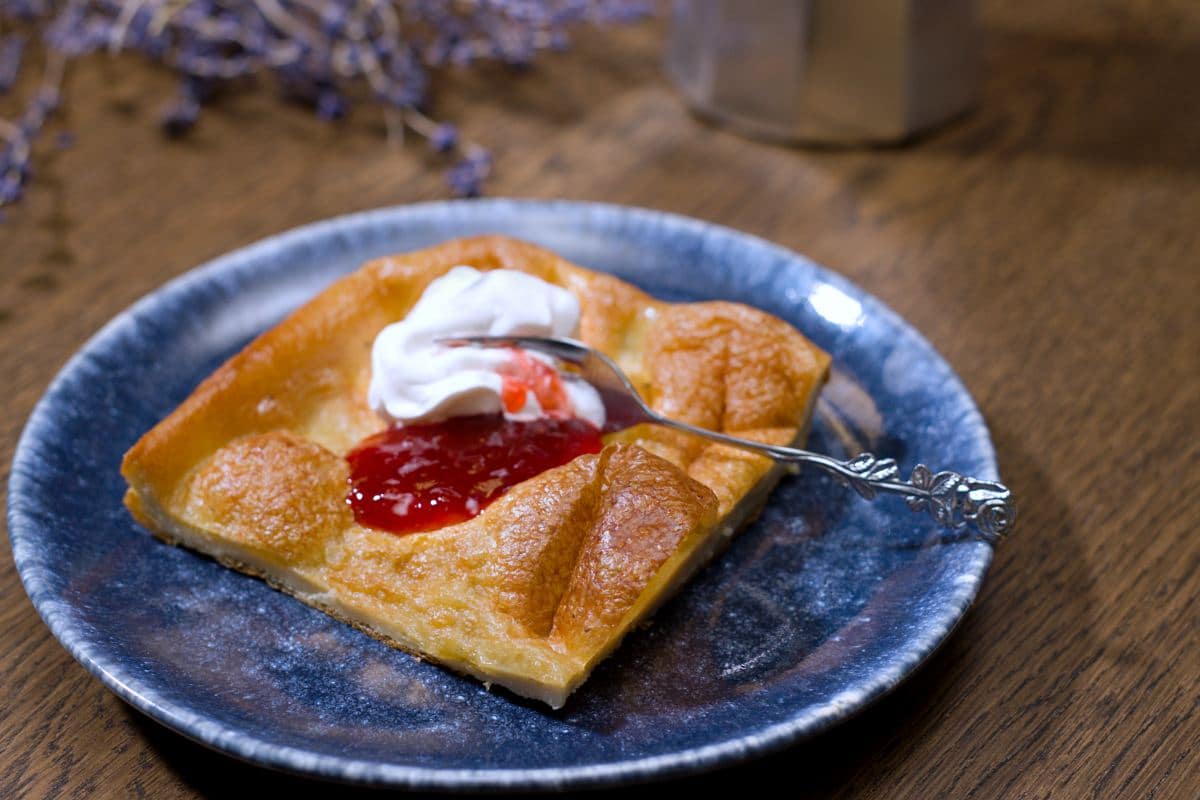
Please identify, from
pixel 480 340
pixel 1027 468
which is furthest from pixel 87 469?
pixel 1027 468

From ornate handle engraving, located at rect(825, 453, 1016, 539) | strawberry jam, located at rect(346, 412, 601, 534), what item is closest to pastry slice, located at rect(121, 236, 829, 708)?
strawberry jam, located at rect(346, 412, 601, 534)

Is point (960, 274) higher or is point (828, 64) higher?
point (828, 64)

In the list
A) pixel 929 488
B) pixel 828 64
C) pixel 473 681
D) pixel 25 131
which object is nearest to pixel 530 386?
pixel 473 681

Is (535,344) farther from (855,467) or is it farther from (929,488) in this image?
(929,488)

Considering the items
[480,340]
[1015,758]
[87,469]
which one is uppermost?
[480,340]

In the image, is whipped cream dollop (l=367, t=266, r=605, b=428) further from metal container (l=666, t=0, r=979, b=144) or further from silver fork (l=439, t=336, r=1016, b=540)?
metal container (l=666, t=0, r=979, b=144)

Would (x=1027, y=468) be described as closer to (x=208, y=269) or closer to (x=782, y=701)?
(x=782, y=701)
